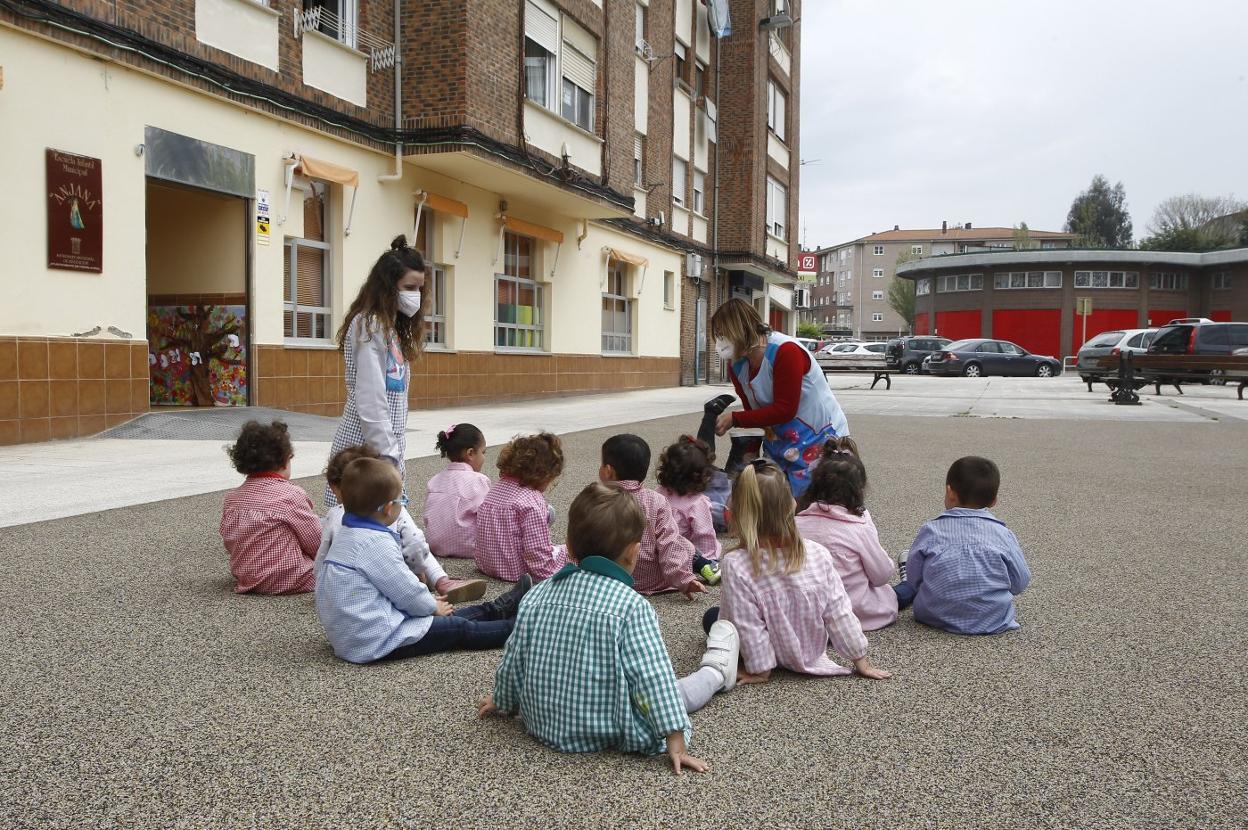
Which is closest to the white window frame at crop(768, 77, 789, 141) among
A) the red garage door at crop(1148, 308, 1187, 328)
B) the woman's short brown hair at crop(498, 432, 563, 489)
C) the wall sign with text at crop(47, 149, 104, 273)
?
the wall sign with text at crop(47, 149, 104, 273)

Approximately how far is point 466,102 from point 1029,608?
12685 millimetres

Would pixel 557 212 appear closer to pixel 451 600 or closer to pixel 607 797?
pixel 451 600

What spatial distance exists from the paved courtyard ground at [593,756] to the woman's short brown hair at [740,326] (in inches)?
64.8

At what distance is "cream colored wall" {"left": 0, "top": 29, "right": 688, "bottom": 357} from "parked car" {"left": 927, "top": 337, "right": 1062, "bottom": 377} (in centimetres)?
2359

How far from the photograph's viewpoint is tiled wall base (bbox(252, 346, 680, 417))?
13.3 meters

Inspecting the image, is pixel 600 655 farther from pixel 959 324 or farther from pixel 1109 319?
pixel 959 324

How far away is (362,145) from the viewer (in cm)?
1472

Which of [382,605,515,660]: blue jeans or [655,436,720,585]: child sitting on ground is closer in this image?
[382,605,515,660]: blue jeans

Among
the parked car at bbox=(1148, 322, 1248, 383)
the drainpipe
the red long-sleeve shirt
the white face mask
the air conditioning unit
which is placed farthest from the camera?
the air conditioning unit

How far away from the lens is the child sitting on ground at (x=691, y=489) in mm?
4934

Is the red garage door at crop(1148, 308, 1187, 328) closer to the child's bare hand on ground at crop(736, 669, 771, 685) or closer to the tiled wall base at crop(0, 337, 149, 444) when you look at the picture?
the tiled wall base at crop(0, 337, 149, 444)

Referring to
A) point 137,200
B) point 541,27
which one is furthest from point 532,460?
point 541,27

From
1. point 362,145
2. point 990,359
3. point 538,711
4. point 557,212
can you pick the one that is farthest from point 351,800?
point 990,359

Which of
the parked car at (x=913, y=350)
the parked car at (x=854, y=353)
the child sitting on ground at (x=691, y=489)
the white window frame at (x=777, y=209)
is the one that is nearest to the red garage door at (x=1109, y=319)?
the parked car at (x=854, y=353)
